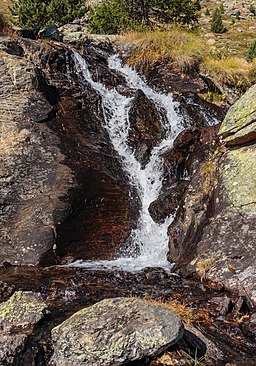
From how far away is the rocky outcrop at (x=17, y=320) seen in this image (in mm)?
5414

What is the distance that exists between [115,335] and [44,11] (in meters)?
22.2

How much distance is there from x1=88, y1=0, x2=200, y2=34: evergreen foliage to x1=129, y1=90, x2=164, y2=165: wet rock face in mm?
7902

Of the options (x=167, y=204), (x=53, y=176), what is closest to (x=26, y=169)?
(x=53, y=176)

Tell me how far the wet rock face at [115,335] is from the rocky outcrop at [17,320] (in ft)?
1.58

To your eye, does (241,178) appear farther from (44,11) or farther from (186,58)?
(44,11)

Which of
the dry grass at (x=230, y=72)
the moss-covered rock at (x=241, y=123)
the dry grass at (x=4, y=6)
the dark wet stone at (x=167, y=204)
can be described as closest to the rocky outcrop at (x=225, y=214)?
the moss-covered rock at (x=241, y=123)

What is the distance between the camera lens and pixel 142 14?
71.7 feet

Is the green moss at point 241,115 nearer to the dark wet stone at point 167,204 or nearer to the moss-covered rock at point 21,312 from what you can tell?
the dark wet stone at point 167,204

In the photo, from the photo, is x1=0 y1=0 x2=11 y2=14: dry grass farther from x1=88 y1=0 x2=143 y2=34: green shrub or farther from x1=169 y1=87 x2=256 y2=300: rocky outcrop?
x1=169 y1=87 x2=256 y2=300: rocky outcrop

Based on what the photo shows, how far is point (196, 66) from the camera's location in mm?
17781

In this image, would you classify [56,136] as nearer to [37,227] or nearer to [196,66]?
[37,227]

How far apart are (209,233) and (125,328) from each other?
4.32 metres

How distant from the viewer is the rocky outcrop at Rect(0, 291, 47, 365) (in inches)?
213

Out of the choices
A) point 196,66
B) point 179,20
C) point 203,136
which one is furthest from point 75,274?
point 179,20
